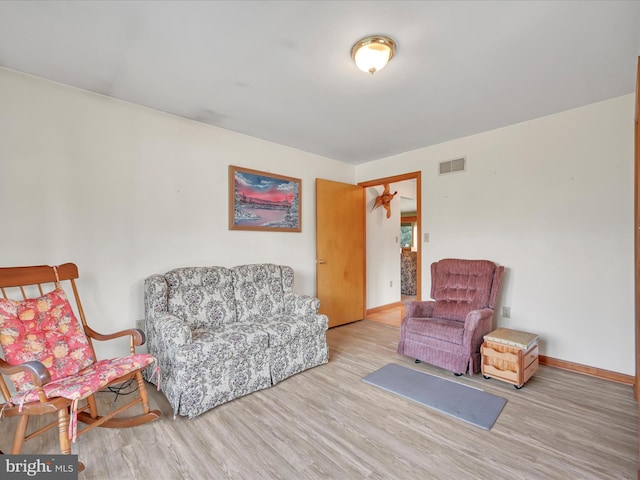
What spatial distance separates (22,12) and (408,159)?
12.6 ft

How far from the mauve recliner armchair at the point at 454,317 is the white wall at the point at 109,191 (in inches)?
79.6

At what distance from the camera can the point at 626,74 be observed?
2273mm

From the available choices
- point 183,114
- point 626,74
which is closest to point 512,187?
point 626,74

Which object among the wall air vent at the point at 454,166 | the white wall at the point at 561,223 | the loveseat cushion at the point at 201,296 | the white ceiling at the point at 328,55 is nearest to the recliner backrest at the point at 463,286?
the white wall at the point at 561,223

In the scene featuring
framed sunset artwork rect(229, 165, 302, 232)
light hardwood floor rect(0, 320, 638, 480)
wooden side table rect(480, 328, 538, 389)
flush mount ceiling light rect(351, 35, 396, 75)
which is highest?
flush mount ceiling light rect(351, 35, 396, 75)

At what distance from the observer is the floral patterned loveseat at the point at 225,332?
6.97 ft

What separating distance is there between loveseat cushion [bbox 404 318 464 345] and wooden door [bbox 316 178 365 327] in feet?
4.59

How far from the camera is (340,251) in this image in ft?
14.5

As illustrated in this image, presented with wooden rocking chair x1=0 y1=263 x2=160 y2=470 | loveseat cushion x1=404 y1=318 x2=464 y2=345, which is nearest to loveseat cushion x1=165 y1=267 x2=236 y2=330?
wooden rocking chair x1=0 y1=263 x2=160 y2=470

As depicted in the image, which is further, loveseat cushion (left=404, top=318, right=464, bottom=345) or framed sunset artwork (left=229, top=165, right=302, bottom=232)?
framed sunset artwork (left=229, top=165, right=302, bottom=232)

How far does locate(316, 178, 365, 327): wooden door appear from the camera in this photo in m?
4.18

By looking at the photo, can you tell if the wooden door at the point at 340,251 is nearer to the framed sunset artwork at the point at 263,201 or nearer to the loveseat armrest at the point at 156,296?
the framed sunset artwork at the point at 263,201

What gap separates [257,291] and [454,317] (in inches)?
81.4

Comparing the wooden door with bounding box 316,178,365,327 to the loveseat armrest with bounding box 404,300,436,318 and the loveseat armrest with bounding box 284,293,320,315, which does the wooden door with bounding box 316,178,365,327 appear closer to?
the loveseat armrest with bounding box 284,293,320,315
